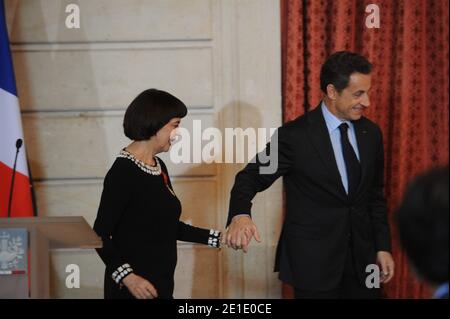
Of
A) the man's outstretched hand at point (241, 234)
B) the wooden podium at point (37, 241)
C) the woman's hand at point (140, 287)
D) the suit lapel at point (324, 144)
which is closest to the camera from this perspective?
the wooden podium at point (37, 241)

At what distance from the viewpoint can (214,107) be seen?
450 cm

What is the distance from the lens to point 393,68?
14.7ft

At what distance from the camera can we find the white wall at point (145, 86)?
446 centimetres

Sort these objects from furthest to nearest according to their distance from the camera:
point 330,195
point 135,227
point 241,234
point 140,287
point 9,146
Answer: point 9,146 → point 330,195 → point 241,234 → point 135,227 → point 140,287

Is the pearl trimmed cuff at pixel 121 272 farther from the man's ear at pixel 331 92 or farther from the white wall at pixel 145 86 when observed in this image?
the white wall at pixel 145 86

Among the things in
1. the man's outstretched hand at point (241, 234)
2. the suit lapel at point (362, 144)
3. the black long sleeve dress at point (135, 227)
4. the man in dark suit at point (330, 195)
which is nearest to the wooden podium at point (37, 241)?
the black long sleeve dress at point (135, 227)

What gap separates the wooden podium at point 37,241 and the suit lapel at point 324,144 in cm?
106

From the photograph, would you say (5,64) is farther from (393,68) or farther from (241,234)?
(393,68)

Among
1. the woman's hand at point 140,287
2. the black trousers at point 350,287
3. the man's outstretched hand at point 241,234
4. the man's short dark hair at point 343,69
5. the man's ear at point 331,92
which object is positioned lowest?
the black trousers at point 350,287

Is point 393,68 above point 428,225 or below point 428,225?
above

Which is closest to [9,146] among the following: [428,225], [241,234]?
[241,234]

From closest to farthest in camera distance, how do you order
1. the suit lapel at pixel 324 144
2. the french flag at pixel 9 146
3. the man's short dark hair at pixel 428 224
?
the man's short dark hair at pixel 428 224 → the suit lapel at pixel 324 144 → the french flag at pixel 9 146

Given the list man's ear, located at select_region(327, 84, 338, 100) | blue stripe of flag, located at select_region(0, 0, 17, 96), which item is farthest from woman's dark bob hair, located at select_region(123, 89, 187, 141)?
blue stripe of flag, located at select_region(0, 0, 17, 96)

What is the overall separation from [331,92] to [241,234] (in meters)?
0.74
